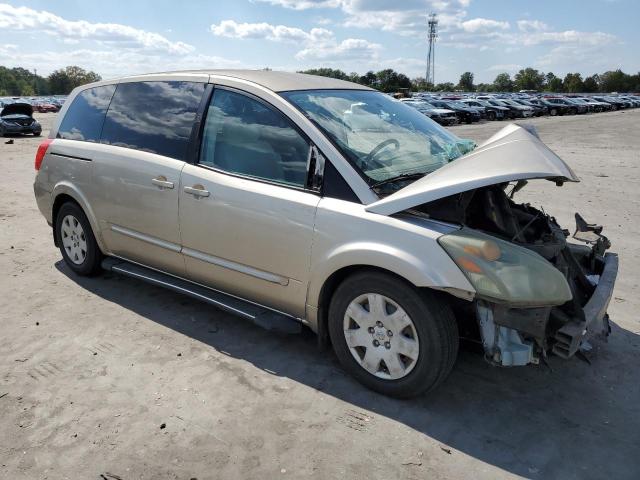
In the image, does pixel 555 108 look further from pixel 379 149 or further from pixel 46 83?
pixel 46 83

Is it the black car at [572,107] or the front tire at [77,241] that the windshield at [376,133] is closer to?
the front tire at [77,241]

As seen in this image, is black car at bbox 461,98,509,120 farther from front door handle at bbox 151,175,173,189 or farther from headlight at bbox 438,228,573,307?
headlight at bbox 438,228,573,307

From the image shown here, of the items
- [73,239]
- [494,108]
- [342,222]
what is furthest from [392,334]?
[494,108]

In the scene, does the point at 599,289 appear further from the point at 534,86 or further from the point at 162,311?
the point at 534,86

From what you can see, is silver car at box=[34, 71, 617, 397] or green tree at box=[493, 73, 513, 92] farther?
green tree at box=[493, 73, 513, 92]

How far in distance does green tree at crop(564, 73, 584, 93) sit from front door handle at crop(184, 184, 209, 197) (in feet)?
452

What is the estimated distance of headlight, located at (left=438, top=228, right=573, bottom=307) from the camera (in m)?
2.63

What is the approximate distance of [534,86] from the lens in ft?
430

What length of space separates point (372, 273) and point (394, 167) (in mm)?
766

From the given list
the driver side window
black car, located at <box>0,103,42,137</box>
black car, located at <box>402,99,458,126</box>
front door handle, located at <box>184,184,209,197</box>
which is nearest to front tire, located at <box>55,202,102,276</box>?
front door handle, located at <box>184,184,209,197</box>

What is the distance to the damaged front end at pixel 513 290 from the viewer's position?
2650mm

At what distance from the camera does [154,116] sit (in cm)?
411

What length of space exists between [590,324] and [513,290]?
618 mm

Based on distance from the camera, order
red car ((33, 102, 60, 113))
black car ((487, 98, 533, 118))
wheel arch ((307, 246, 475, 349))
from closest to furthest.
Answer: wheel arch ((307, 246, 475, 349)) < black car ((487, 98, 533, 118)) < red car ((33, 102, 60, 113))
